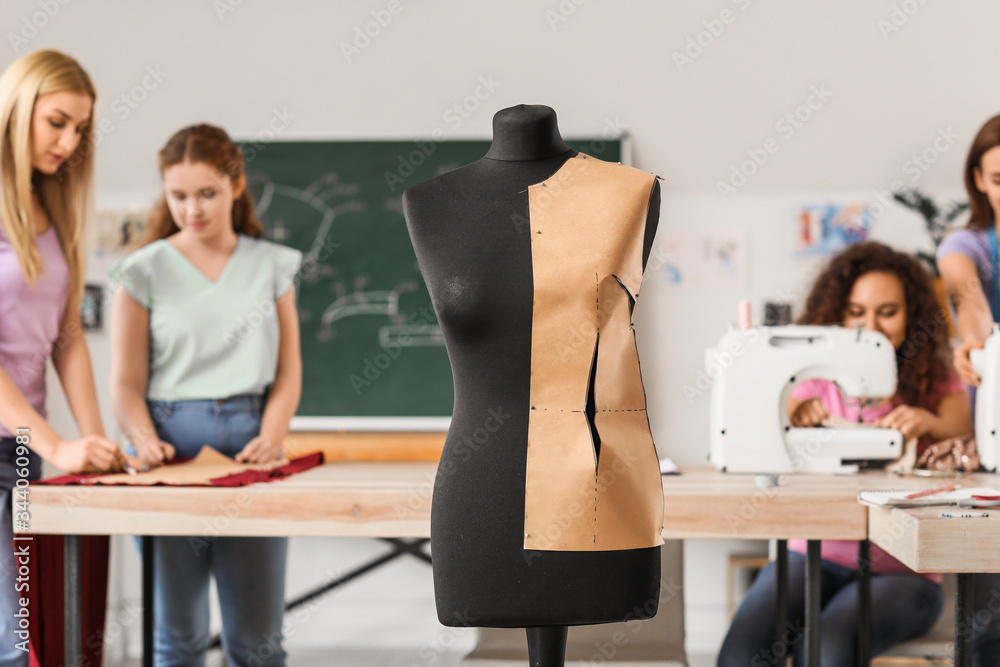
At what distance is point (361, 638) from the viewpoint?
123 inches

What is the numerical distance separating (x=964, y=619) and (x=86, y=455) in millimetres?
1622

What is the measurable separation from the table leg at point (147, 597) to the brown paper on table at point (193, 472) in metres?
0.15

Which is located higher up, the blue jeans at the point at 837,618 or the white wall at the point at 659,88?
the white wall at the point at 659,88

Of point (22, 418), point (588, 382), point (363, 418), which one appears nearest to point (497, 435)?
point (588, 382)

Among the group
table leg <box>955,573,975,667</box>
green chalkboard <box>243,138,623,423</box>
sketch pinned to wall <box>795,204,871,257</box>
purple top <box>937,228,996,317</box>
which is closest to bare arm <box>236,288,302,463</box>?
green chalkboard <box>243,138,623,423</box>

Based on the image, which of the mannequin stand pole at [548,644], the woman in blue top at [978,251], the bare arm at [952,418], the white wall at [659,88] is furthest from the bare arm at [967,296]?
the mannequin stand pole at [548,644]

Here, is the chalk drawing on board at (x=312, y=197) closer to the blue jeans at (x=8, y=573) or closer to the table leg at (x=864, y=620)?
the blue jeans at (x=8, y=573)

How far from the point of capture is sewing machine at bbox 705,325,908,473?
1715mm

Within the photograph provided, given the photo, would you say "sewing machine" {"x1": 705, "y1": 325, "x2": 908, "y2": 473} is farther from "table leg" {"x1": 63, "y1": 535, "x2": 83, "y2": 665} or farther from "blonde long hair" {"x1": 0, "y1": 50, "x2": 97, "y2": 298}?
"blonde long hair" {"x1": 0, "y1": 50, "x2": 97, "y2": 298}

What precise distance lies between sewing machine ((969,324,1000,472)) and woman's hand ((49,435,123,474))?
6.07ft

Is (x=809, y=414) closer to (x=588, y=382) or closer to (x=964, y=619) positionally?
(x=964, y=619)

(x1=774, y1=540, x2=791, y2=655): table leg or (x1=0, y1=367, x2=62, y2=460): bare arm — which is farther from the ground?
(x1=0, y1=367, x2=62, y2=460): bare arm

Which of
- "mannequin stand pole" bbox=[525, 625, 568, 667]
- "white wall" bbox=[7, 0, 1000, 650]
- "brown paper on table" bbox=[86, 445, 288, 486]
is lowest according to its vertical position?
"mannequin stand pole" bbox=[525, 625, 568, 667]

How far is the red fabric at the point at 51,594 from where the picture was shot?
5.30 feet
